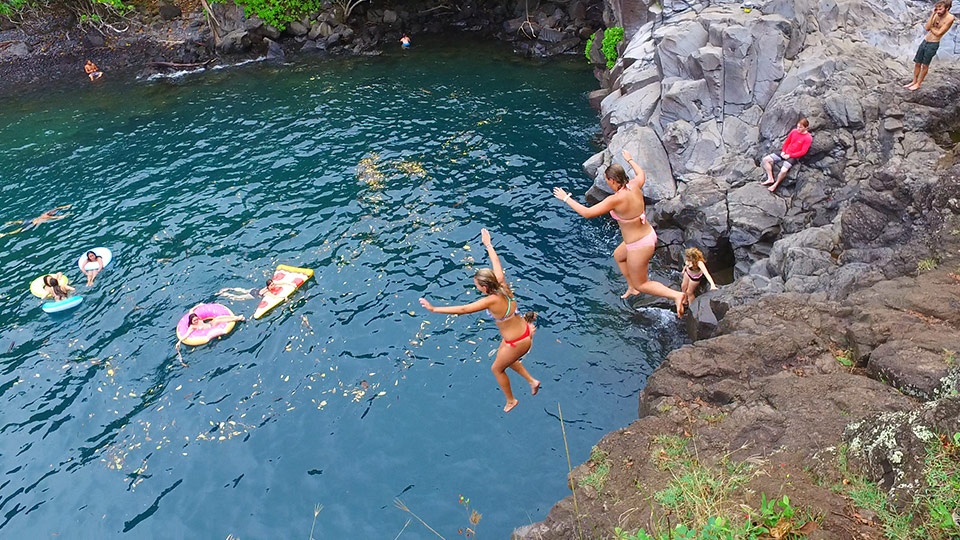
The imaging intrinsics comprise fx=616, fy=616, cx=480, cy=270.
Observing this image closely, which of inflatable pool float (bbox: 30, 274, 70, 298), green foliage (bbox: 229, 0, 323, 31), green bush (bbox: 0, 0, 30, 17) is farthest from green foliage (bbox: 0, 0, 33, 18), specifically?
inflatable pool float (bbox: 30, 274, 70, 298)

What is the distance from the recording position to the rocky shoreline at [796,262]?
23.3 feet

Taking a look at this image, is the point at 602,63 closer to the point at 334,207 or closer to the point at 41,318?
the point at 334,207

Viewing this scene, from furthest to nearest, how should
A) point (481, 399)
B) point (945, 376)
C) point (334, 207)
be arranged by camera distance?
point (334, 207) < point (481, 399) < point (945, 376)

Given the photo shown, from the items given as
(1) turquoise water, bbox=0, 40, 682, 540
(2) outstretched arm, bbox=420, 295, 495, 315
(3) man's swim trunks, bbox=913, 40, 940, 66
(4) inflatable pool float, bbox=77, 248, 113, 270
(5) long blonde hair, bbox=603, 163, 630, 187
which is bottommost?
(1) turquoise water, bbox=0, 40, 682, 540

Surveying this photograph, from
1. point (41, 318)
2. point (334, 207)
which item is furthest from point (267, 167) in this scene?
point (41, 318)

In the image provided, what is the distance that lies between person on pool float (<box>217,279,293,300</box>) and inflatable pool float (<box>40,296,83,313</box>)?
12.0ft

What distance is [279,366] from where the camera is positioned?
13.9 metres

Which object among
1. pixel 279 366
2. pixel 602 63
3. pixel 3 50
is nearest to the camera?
pixel 279 366

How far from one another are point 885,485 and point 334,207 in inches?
653

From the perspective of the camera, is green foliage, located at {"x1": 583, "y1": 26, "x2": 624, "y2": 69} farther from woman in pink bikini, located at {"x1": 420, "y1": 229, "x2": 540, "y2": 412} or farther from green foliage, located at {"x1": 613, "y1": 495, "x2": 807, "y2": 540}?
green foliage, located at {"x1": 613, "y1": 495, "x2": 807, "y2": 540}

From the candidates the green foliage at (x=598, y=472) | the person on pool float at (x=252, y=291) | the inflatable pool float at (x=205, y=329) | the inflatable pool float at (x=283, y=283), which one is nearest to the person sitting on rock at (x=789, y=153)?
the green foliage at (x=598, y=472)

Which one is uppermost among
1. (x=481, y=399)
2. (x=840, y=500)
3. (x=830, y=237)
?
(x=840, y=500)

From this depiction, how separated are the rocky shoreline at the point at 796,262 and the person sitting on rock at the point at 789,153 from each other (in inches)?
13.5

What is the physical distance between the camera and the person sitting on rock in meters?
15.4
